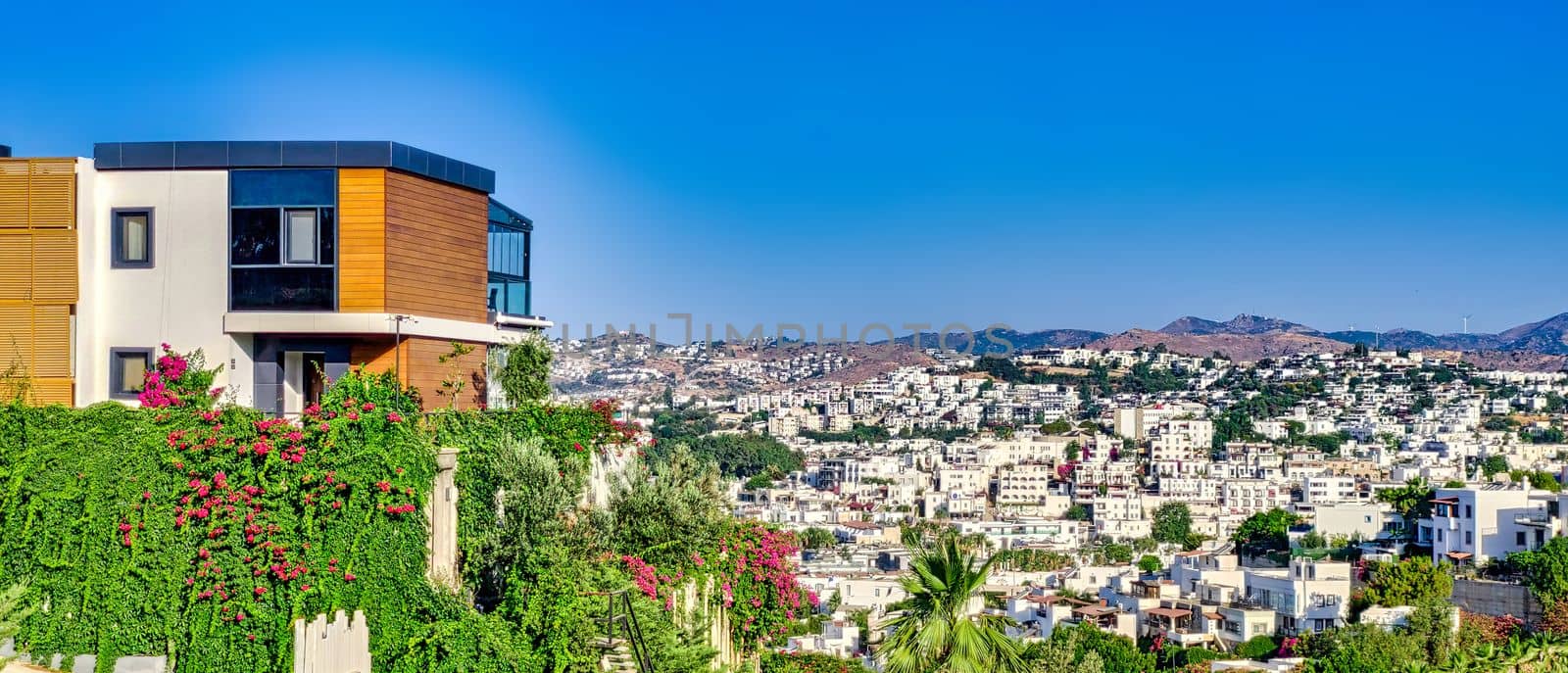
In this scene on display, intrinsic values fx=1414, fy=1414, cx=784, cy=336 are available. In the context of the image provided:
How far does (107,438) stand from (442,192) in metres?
2.60

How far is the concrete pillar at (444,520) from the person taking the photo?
287 inches

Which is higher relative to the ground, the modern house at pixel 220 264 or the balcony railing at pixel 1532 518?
the modern house at pixel 220 264

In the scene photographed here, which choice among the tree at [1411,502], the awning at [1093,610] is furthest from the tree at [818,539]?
the awning at [1093,610]

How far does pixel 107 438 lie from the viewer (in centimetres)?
711

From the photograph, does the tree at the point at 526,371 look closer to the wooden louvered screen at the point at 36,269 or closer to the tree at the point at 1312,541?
the wooden louvered screen at the point at 36,269

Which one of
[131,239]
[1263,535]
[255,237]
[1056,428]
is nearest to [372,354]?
[255,237]

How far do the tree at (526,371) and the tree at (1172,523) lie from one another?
229 feet

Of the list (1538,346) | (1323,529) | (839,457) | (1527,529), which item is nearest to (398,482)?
(1527,529)

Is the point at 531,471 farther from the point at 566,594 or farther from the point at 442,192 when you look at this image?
the point at 442,192

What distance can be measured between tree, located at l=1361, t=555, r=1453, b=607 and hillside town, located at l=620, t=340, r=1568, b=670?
3.70 ft

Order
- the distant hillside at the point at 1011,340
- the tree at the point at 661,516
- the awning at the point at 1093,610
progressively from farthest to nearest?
1. the distant hillside at the point at 1011,340
2. the awning at the point at 1093,610
3. the tree at the point at 661,516

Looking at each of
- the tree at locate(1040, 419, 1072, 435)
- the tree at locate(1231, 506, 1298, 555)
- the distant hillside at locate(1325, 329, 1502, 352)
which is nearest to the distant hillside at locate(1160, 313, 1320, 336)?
the distant hillside at locate(1325, 329, 1502, 352)

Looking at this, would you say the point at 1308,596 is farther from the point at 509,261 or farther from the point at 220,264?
the point at 220,264

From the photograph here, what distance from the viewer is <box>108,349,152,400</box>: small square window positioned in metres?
8.45
